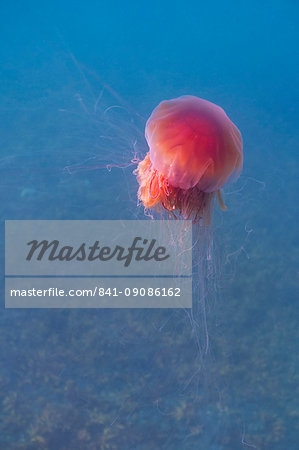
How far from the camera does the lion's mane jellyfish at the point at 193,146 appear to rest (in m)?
2.73

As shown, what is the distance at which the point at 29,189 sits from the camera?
4367 millimetres

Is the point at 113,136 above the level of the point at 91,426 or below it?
above

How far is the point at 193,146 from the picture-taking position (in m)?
2.71

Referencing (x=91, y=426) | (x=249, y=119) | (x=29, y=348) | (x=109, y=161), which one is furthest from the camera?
(x=249, y=119)

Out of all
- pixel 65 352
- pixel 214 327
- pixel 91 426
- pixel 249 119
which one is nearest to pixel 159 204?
pixel 214 327

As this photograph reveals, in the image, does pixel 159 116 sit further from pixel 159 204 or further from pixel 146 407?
pixel 146 407

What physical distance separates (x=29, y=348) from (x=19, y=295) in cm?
54

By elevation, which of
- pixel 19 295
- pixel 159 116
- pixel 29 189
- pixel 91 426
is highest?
pixel 29 189

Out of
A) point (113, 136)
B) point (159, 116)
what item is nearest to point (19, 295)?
point (113, 136)

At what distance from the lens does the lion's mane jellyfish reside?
8.95ft

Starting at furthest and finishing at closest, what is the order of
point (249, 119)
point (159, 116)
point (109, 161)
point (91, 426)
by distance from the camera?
point (249, 119)
point (109, 161)
point (91, 426)
point (159, 116)

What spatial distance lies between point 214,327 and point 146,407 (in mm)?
1010

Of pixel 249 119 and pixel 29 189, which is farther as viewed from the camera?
pixel 249 119

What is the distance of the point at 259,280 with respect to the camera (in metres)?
3.95
